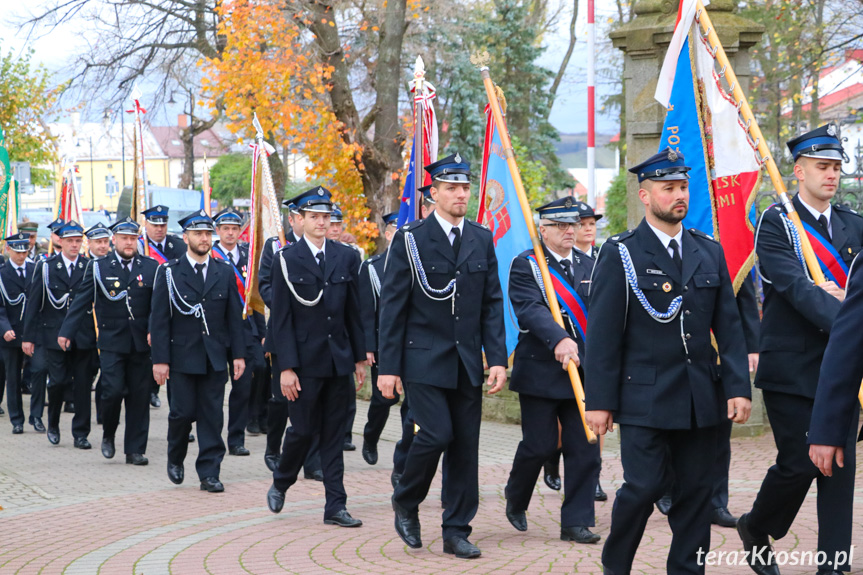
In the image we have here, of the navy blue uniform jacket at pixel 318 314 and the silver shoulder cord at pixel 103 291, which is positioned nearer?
the navy blue uniform jacket at pixel 318 314

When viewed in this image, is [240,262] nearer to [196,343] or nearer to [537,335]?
[196,343]

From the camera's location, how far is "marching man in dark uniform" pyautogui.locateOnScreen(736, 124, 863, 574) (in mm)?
5781

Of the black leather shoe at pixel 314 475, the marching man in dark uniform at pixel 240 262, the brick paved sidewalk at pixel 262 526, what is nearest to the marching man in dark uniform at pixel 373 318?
the brick paved sidewalk at pixel 262 526

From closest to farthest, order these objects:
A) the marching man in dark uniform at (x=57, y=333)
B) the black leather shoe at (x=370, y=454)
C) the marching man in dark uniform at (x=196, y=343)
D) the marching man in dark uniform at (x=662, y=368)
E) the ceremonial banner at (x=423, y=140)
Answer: the marching man in dark uniform at (x=662, y=368) < the marching man in dark uniform at (x=196, y=343) < the ceremonial banner at (x=423, y=140) < the black leather shoe at (x=370, y=454) < the marching man in dark uniform at (x=57, y=333)

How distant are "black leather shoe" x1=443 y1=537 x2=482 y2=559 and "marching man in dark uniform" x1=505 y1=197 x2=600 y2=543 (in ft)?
2.18

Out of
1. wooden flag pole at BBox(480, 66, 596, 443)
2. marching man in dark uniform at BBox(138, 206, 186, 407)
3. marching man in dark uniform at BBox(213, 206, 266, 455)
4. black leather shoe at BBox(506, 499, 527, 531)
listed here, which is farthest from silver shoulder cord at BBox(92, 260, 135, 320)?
black leather shoe at BBox(506, 499, 527, 531)

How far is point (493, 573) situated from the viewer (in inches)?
255

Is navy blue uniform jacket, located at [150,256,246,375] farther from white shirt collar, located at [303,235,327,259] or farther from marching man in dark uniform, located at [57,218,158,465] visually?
white shirt collar, located at [303,235,327,259]

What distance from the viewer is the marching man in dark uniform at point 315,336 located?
326 inches

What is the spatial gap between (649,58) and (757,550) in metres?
6.05

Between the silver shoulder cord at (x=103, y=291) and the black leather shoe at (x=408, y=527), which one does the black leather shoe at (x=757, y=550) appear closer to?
the black leather shoe at (x=408, y=527)

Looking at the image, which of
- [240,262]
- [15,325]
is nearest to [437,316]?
[240,262]

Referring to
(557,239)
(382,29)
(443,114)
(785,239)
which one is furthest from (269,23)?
(443,114)

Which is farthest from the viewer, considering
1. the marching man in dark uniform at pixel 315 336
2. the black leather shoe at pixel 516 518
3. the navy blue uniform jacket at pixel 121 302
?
the navy blue uniform jacket at pixel 121 302
